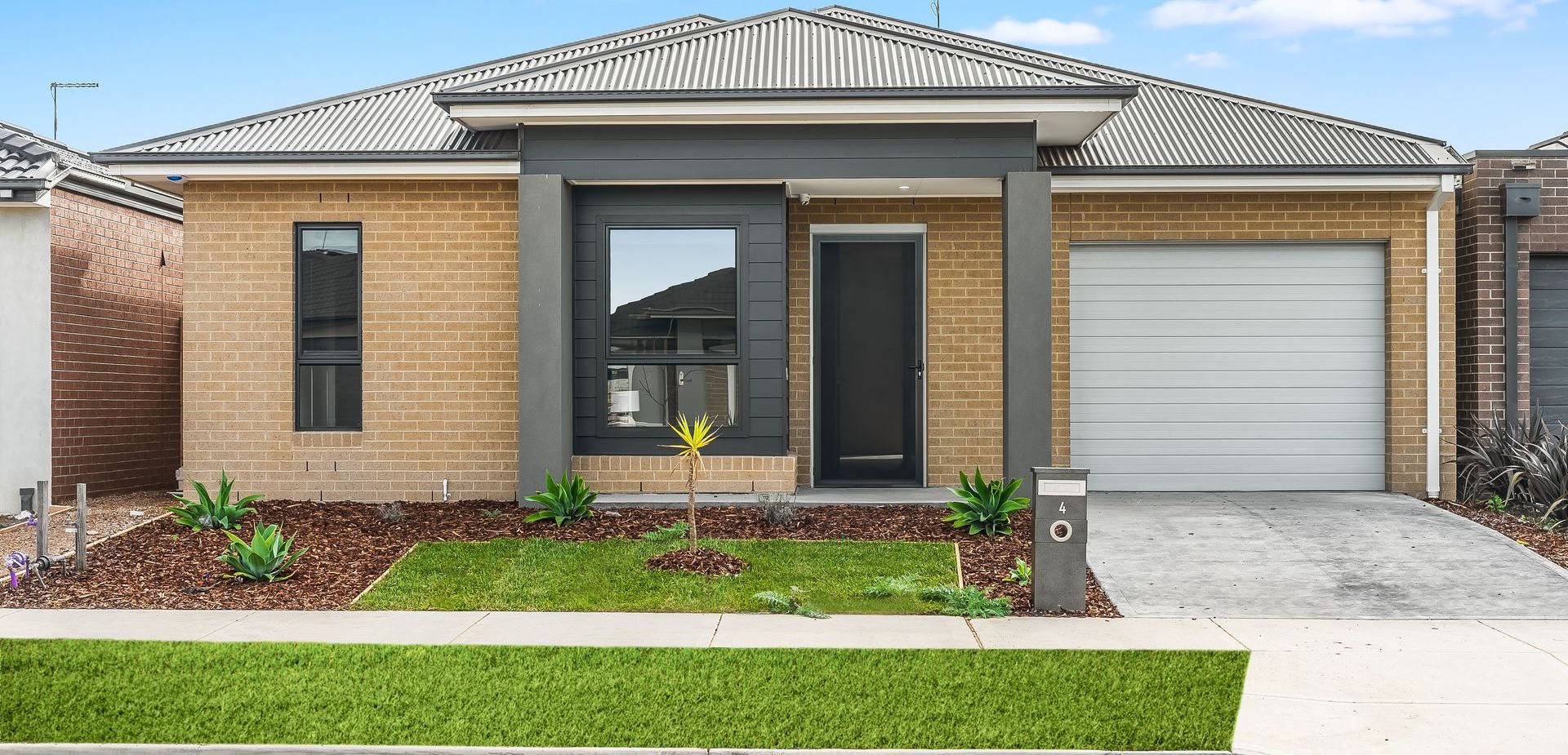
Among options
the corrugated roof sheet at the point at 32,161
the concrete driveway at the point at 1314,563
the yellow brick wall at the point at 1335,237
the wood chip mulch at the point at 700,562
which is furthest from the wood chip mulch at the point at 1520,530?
the corrugated roof sheet at the point at 32,161

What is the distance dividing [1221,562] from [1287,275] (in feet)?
15.5

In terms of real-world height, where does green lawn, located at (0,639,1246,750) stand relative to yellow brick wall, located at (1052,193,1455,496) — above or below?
below

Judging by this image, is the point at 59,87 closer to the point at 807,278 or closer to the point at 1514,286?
the point at 807,278

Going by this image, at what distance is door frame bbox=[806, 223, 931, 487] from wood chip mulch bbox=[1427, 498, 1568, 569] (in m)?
5.32

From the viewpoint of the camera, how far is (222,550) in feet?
31.9

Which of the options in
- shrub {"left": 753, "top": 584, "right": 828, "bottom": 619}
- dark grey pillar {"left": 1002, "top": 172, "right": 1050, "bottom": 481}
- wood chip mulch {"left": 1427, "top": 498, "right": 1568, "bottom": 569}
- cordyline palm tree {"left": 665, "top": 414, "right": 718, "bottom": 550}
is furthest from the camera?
dark grey pillar {"left": 1002, "top": 172, "right": 1050, "bottom": 481}

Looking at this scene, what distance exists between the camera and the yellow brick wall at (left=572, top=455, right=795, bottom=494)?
1166cm

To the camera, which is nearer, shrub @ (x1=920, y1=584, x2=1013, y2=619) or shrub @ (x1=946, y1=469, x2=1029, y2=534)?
shrub @ (x1=920, y1=584, x2=1013, y2=619)

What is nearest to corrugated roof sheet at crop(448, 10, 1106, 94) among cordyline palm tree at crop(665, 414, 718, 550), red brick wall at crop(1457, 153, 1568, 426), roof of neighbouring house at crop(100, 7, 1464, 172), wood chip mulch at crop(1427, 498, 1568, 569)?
roof of neighbouring house at crop(100, 7, 1464, 172)

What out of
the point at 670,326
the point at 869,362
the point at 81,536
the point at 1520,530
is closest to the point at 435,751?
the point at 81,536

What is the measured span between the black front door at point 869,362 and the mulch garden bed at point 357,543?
5.44 ft

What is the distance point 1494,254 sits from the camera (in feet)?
41.1

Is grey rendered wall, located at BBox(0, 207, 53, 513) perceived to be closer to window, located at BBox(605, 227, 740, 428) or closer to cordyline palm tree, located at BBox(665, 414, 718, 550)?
window, located at BBox(605, 227, 740, 428)

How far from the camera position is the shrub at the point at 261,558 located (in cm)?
875
